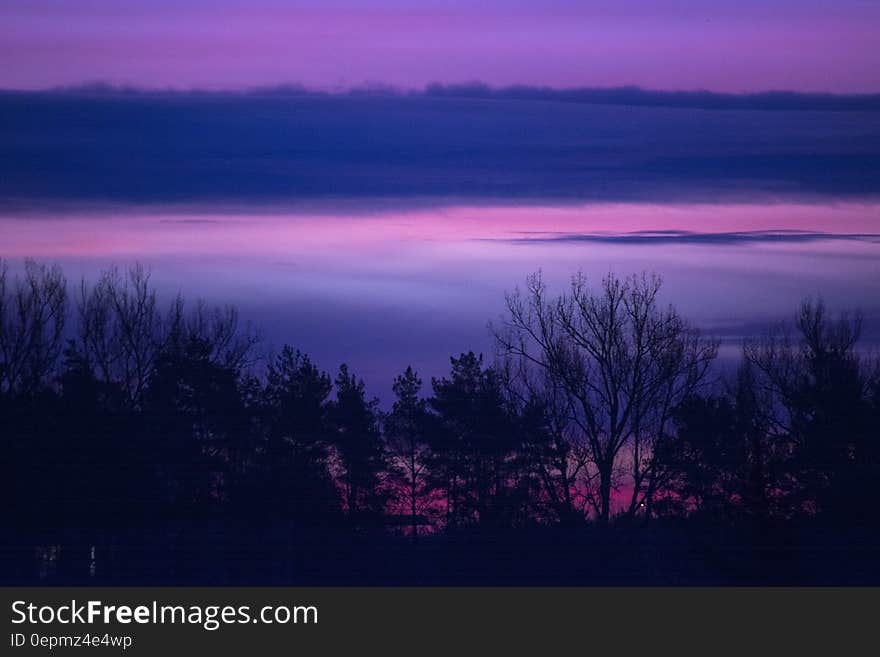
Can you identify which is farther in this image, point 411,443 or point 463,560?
point 411,443

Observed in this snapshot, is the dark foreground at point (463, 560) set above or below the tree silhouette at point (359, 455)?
below

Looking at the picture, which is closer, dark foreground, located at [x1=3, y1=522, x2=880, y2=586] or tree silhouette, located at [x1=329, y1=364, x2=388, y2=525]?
dark foreground, located at [x1=3, y1=522, x2=880, y2=586]

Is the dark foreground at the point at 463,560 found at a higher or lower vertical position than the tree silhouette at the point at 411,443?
lower

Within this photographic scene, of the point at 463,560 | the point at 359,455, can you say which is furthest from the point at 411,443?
the point at 463,560

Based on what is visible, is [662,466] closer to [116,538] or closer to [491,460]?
[491,460]

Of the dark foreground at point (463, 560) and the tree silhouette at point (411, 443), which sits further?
the tree silhouette at point (411, 443)

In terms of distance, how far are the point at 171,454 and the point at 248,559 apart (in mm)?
2717

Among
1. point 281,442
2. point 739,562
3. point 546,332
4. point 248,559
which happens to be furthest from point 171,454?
point 546,332

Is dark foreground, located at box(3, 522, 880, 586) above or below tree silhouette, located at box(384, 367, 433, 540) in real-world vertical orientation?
below

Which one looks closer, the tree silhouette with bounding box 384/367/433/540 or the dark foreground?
the dark foreground

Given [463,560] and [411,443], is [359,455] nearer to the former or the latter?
[411,443]

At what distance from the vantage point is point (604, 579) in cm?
1037

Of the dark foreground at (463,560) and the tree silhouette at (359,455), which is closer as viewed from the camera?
the dark foreground at (463,560)

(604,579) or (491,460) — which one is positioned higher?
(491,460)
